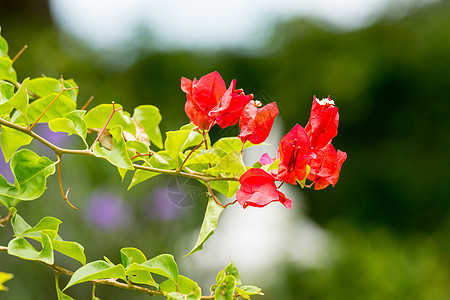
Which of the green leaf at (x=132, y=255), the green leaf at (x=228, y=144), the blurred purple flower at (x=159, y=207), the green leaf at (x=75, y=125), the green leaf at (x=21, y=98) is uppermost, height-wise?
the blurred purple flower at (x=159, y=207)

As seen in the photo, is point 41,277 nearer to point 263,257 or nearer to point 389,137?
point 263,257

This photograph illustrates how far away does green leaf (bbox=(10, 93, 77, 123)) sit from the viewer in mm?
478

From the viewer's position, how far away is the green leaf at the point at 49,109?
478mm

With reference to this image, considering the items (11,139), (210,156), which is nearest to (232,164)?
(210,156)

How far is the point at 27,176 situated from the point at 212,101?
0.60ft

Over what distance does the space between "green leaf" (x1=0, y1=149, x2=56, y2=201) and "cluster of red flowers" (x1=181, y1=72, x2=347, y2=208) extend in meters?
0.15

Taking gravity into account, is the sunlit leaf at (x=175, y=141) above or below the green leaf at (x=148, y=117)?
below

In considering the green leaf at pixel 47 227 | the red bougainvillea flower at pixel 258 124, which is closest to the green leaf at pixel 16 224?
the green leaf at pixel 47 227

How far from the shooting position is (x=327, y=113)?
418 millimetres

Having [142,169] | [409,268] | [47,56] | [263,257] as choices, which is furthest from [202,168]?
[47,56]

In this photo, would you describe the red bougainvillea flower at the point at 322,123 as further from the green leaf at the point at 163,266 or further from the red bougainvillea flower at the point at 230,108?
the green leaf at the point at 163,266

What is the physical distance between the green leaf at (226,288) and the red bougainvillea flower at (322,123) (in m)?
0.14

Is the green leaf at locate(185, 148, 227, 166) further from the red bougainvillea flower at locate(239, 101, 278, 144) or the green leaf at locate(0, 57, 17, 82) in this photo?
the green leaf at locate(0, 57, 17, 82)

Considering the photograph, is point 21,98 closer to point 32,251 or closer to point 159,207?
point 32,251
